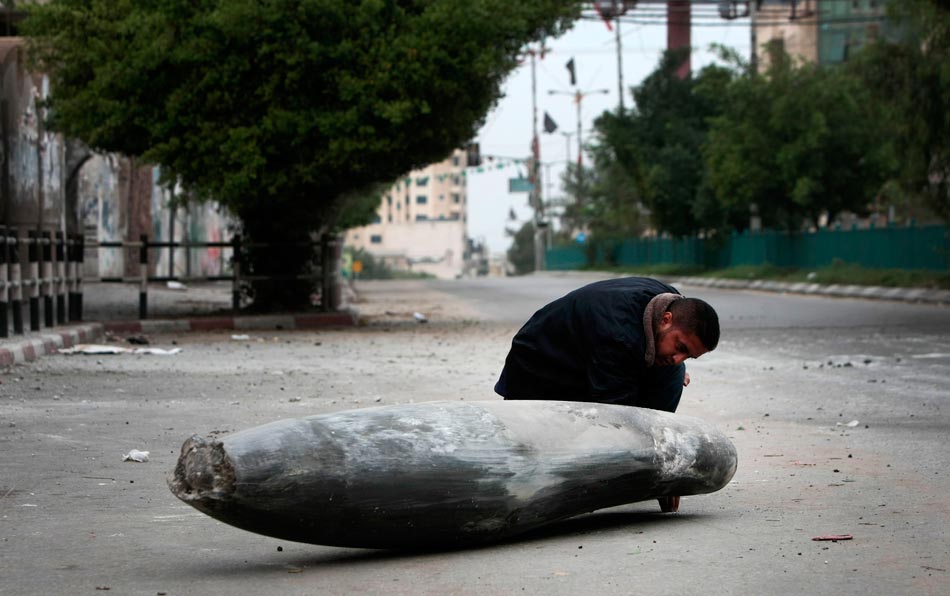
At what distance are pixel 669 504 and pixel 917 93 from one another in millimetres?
21930

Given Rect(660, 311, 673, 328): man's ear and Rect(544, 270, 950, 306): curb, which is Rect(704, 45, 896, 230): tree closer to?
Rect(544, 270, 950, 306): curb

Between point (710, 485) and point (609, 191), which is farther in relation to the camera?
point (609, 191)

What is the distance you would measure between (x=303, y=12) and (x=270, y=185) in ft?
7.96

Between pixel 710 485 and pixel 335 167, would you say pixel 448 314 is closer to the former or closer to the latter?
pixel 335 167

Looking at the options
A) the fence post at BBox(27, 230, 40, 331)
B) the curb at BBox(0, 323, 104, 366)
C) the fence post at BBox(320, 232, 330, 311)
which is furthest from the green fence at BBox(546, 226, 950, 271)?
the fence post at BBox(27, 230, 40, 331)

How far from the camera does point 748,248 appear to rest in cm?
4450

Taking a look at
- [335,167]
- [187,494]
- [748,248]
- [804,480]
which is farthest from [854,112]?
[187,494]

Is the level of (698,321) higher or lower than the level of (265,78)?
lower

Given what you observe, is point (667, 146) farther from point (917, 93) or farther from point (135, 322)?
point (135, 322)

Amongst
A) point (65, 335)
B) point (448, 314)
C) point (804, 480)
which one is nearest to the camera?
point (804, 480)

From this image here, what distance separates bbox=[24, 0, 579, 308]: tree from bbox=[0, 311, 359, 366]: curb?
181 cm

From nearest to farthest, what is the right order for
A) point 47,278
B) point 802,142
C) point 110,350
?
point 110,350 < point 47,278 < point 802,142

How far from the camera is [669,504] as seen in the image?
5641 mm

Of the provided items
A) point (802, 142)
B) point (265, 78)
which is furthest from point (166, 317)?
point (802, 142)
